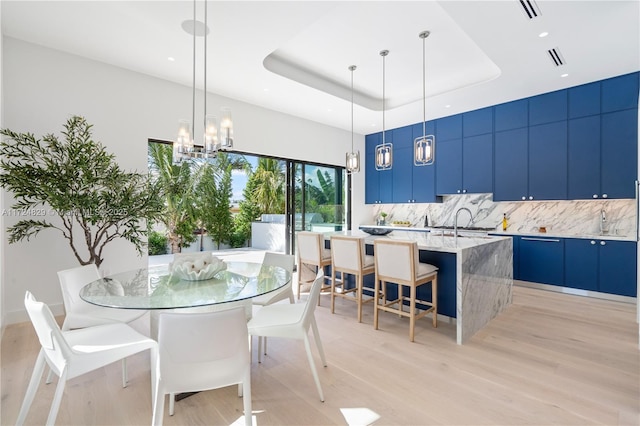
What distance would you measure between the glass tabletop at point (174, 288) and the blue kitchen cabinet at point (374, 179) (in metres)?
4.67

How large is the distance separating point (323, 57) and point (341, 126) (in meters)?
2.53

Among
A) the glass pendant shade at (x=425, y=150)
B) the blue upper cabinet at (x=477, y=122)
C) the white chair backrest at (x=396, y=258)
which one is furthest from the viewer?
the blue upper cabinet at (x=477, y=122)

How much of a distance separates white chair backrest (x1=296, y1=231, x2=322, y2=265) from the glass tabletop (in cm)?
135

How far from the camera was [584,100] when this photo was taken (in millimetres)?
4324

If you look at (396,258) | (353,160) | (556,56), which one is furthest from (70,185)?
(556,56)

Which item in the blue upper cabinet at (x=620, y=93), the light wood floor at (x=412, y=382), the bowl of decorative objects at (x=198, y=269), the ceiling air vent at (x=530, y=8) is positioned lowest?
the light wood floor at (x=412, y=382)

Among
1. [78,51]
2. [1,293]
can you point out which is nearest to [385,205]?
[78,51]

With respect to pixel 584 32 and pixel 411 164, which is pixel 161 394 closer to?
pixel 584 32

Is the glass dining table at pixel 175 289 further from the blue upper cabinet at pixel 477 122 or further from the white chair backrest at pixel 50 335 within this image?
the blue upper cabinet at pixel 477 122

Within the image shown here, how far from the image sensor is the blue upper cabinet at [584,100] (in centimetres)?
423

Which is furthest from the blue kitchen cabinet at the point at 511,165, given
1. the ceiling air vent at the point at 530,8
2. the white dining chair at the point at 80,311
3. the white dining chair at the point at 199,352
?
the white dining chair at the point at 80,311

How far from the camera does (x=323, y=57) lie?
12.7ft

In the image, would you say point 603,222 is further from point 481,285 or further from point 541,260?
point 481,285

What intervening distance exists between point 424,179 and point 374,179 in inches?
47.0
